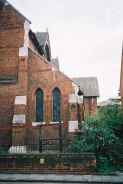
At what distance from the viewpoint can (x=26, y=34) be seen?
21.2 m

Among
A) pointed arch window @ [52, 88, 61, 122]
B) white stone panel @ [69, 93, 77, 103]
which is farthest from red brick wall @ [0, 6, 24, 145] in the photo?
white stone panel @ [69, 93, 77, 103]

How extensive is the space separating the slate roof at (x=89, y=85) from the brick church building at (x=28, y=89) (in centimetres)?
1804

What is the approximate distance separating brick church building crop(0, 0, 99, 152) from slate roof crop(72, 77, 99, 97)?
18.0 meters

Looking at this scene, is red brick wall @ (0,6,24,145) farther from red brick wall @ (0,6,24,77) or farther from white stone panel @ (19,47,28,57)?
white stone panel @ (19,47,28,57)

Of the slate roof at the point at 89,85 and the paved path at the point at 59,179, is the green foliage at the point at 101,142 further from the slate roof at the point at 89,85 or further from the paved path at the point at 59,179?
the slate roof at the point at 89,85

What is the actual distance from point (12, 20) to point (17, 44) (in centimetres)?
218

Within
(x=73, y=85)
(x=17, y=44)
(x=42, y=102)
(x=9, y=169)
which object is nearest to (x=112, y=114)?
(x=73, y=85)

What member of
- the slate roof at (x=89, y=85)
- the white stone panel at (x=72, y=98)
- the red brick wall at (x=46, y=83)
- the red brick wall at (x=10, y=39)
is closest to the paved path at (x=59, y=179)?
the white stone panel at (x=72, y=98)

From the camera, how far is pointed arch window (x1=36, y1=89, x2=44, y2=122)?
68.3ft

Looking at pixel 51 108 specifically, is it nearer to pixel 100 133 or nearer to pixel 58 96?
pixel 58 96

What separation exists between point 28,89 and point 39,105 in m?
1.60

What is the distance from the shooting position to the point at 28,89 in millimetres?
20641

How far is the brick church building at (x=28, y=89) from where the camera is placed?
19.7 metres

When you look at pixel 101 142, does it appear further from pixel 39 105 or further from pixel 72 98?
pixel 39 105
